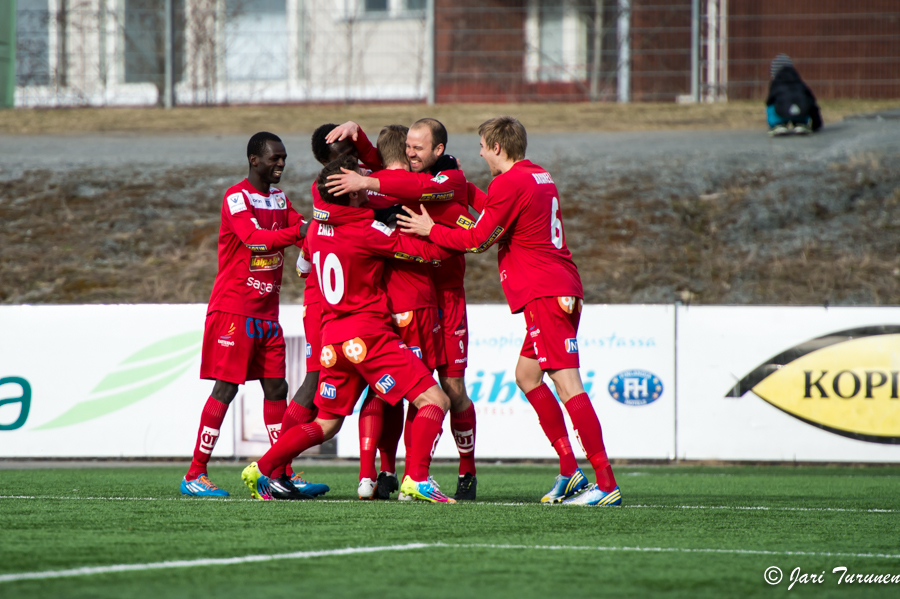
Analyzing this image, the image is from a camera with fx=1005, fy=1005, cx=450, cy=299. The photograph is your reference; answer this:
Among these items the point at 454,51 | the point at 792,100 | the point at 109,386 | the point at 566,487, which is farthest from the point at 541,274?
the point at 454,51

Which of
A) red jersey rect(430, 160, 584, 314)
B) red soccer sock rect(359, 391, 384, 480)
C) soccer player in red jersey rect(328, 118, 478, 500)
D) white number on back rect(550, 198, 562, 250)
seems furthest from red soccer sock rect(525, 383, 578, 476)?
red soccer sock rect(359, 391, 384, 480)

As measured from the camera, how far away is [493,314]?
10039mm

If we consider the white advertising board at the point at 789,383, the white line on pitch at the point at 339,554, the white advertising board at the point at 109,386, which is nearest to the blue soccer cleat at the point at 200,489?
the white line on pitch at the point at 339,554

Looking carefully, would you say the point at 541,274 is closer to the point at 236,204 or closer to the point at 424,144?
the point at 424,144

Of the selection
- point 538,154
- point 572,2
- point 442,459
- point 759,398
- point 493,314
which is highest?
point 572,2

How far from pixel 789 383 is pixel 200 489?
6134mm

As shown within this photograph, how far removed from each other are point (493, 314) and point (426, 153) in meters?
4.48

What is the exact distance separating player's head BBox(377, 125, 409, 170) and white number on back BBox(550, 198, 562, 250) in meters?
0.90

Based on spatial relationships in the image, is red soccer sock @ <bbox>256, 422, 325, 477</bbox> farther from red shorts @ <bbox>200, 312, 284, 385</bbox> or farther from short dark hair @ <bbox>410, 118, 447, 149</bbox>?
short dark hair @ <bbox>410, 118, 447, 149</bbox>

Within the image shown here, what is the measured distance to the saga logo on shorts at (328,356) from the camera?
5.52 m

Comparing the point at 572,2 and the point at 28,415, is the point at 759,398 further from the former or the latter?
the point at 572,2

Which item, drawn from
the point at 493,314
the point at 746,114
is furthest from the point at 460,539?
the point at 746,114

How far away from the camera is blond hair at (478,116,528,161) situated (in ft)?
18.6

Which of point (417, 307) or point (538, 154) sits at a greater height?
point (538, 154)
